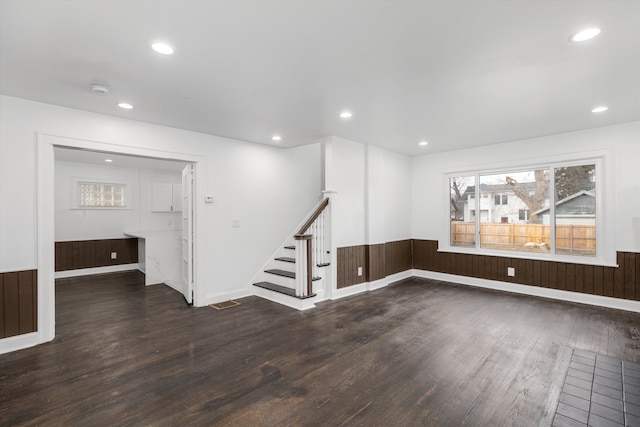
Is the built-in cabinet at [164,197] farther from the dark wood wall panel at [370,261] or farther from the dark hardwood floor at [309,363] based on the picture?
the dark wood wall panel at [370,261]

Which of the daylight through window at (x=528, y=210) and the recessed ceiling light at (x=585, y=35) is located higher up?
the recessed ceiling light at (x=585, y=35)

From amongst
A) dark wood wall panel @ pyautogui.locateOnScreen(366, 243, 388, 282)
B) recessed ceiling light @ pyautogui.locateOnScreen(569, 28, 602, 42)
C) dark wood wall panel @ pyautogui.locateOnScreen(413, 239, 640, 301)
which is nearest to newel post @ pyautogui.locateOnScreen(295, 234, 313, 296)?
dark wood wall panel @ pyautogui.locateOnScreen(366, 243, 388, 282)

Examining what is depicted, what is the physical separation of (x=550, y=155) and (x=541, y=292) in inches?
88.7

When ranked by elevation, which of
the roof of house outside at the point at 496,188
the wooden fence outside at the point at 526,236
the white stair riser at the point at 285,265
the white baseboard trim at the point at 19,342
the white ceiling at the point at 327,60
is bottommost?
the white baseboard trim at the point at 19,342

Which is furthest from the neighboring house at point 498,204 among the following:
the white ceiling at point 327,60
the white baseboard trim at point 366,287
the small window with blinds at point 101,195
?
the small window with blinds at point 101,195

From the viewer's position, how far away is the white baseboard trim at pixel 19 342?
307 centimetres

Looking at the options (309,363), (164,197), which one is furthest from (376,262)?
(164,197)

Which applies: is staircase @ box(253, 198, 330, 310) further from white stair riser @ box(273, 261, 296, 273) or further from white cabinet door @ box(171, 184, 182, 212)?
white cabinet door @ box(171, 184, 182, 212)

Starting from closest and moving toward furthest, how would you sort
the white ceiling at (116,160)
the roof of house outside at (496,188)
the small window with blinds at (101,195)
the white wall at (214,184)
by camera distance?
1. the white wall at (214,184)
2. the roof of house outside at (496,188)
3. the white ceiling at (116,160)
4. the small window with blinds at (101,195)

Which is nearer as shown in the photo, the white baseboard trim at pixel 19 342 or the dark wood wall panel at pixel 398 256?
the white baseboard trim at pixel 19 342

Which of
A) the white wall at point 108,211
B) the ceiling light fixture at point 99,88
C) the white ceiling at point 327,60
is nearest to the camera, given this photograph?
the white ceiling at point 327,60

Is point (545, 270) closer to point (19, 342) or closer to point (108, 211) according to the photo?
point (19, 342)

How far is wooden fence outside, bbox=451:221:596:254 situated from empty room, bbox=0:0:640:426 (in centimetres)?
4

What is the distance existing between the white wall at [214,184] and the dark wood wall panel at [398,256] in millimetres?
1821
